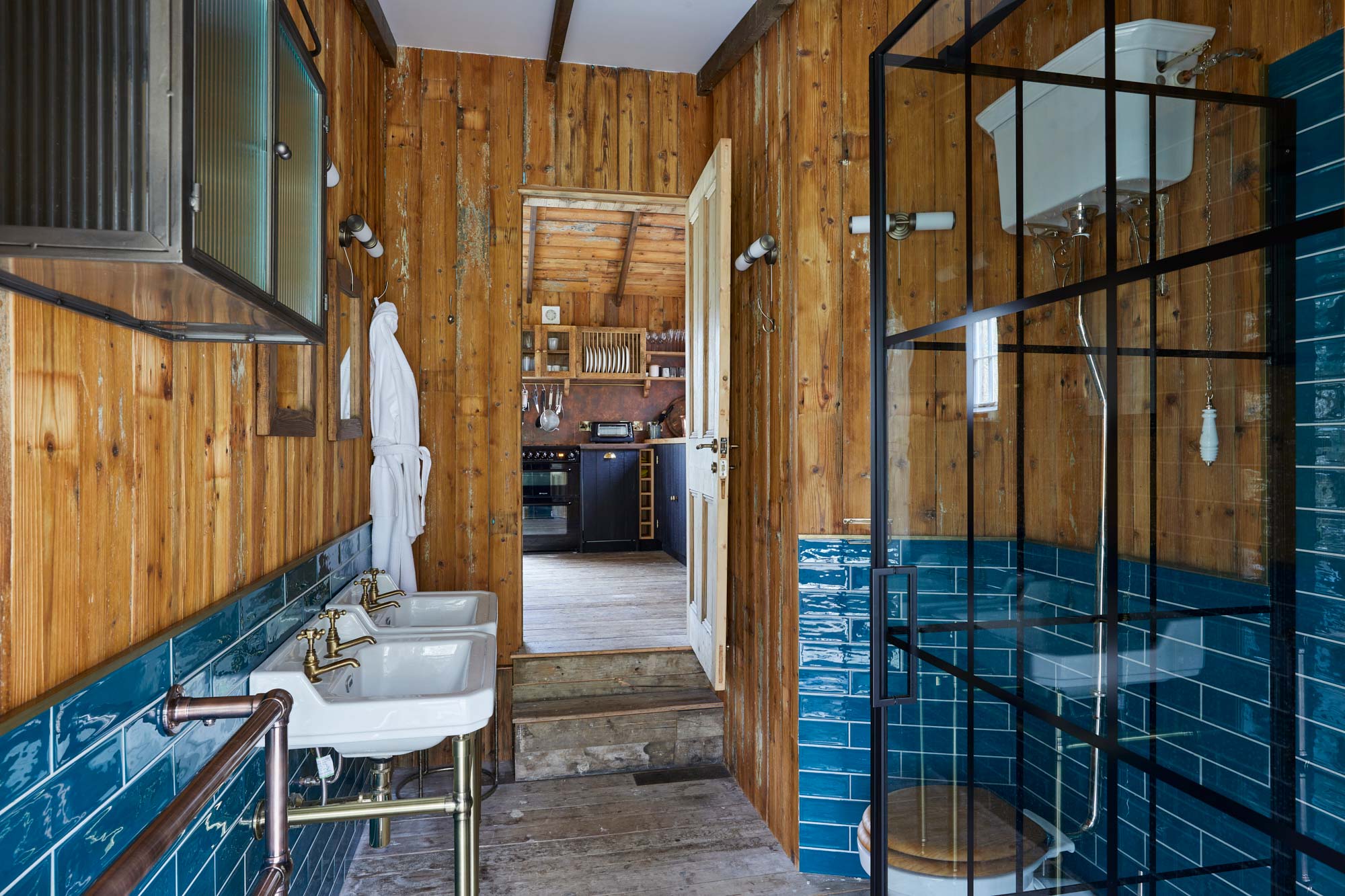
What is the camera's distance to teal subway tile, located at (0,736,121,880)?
909mm

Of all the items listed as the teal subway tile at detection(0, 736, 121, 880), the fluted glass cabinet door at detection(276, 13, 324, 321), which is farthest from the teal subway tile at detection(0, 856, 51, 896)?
the fluted glass cabinet door at detection(276, 13, 324, 321)

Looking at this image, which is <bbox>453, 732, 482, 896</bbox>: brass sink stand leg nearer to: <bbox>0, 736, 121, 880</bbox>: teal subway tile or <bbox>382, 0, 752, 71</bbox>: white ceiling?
<bbox>0, 736, 121, 880</bbox>: teal subway tile

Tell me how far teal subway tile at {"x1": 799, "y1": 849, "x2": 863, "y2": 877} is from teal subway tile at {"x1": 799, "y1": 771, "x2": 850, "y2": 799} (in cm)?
19

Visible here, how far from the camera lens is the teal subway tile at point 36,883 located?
918 mm

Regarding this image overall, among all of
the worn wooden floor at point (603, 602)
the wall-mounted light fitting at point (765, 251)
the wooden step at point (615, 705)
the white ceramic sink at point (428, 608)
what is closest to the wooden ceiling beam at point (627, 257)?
the worn wooden floor at point (603, 602)

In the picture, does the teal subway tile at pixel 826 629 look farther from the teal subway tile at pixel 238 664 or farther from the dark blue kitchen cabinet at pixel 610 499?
the dark blue kitchen cabinet at pixel 610 499

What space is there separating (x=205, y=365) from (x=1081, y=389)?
1.61m

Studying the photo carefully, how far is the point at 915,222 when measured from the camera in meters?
1.59

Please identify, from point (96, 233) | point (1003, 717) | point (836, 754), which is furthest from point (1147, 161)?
point (836, 754)

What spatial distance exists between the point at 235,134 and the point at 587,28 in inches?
101

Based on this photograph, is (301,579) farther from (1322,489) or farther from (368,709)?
(1322,489)

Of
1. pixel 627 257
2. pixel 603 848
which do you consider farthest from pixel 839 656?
pixel 627 257

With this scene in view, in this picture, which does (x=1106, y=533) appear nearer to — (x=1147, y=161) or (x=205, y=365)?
(x=1147, y=161)

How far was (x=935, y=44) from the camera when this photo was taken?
151 cm
